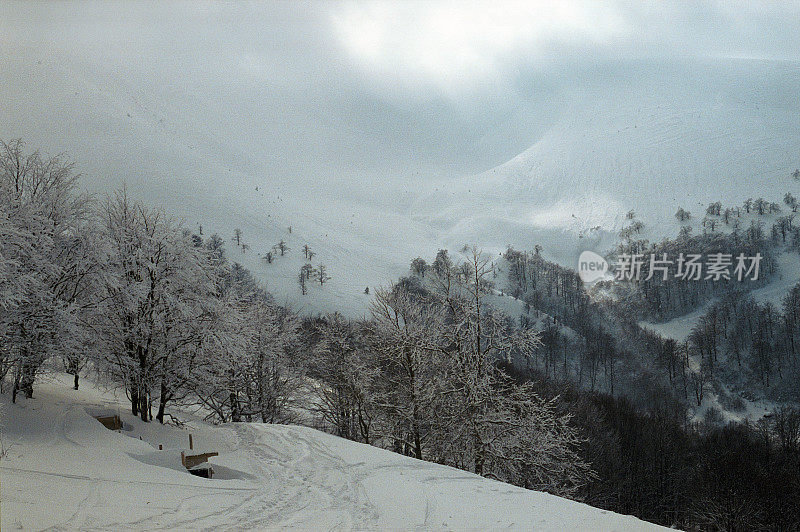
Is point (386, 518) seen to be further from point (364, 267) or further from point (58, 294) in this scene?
point (364, 267)

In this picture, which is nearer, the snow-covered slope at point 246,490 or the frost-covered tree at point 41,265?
the snow-covered slope at point 246,490

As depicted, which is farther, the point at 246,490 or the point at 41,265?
the point at 41,265

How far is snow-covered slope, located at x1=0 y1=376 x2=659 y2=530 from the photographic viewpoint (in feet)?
27.1

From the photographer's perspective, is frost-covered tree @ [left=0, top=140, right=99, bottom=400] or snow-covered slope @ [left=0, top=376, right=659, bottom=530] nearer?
snow-covered slope @ [left=0, top=376, right=659, bottom=530]

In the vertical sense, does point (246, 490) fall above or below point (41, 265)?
Answer: below

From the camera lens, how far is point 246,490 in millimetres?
10305

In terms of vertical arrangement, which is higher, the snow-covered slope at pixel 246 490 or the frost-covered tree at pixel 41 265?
the frost-covered tree at pixel 41 265

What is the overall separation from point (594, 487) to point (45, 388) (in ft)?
120

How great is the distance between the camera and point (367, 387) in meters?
25.9

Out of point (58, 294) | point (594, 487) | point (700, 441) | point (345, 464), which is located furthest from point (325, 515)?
point (700, 441)

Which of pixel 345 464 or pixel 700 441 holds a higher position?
pixel 345 464

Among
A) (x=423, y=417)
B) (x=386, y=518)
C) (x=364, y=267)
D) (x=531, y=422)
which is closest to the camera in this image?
(x=386, y=518)

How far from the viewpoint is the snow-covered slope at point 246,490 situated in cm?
825

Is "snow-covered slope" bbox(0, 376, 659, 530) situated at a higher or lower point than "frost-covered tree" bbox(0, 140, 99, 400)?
lower
